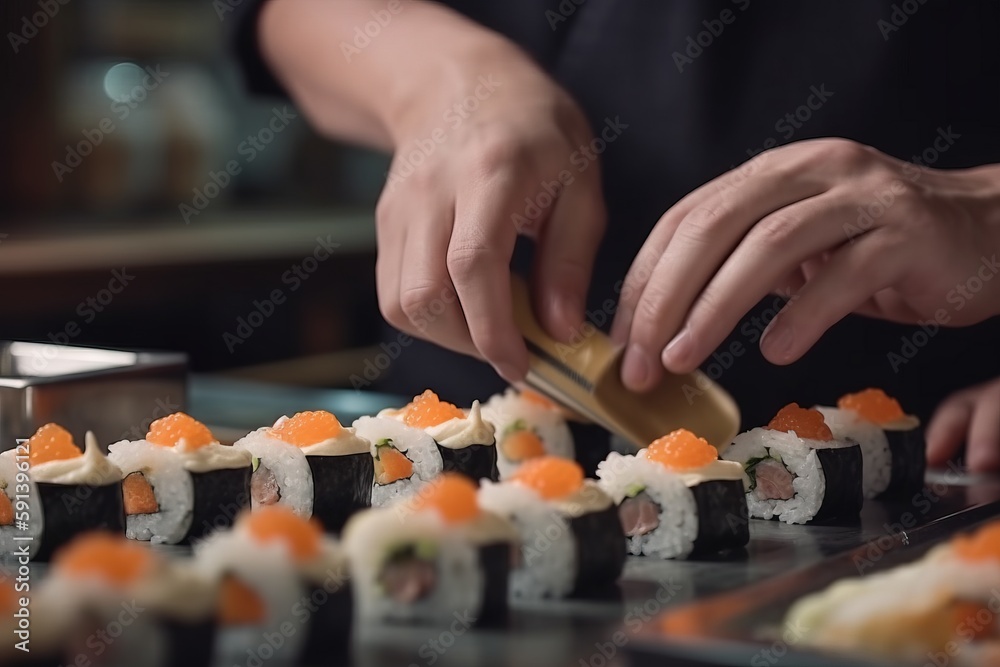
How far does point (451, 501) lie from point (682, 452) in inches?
19.0

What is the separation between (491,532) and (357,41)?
4.51 feet

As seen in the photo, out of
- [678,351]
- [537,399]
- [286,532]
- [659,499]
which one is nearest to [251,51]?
[537,399]

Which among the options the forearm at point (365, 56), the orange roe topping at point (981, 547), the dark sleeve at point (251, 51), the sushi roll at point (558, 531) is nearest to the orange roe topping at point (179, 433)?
the sushi roll at point (558, 531)

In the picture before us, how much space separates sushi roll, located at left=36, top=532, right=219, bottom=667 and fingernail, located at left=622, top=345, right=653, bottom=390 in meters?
0.79

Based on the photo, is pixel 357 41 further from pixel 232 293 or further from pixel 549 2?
pixel 232 293

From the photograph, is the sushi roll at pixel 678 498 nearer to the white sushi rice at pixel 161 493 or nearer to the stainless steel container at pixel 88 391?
the white sushi rice at pixel 161 493

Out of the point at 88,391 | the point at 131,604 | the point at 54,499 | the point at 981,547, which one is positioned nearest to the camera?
the point at 131,604

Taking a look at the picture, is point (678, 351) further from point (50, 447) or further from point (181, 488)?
point (50, 447)

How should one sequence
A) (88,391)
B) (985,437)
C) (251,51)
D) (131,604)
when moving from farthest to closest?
(251,51) < (985,437) < (88,391) < (131,604)

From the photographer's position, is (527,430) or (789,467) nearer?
(789,467)

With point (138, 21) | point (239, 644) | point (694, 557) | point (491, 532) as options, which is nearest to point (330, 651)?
point (239, 644)

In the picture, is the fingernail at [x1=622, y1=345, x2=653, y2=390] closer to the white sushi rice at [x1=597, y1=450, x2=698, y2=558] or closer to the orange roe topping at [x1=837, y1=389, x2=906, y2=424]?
the white sushi rice at [x1=597, y1=450, x2=698, y2=558]

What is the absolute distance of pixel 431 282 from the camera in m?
1.76

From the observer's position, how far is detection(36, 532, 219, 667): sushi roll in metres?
1.04
